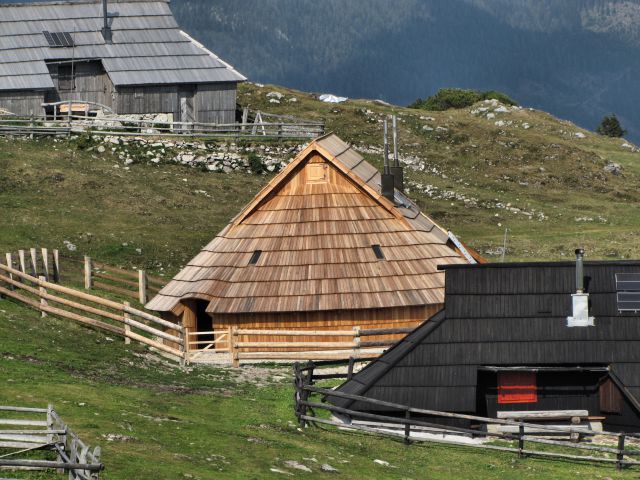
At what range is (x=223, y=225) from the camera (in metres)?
62.8

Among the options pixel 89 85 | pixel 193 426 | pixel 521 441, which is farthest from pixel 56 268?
pixel 89 85

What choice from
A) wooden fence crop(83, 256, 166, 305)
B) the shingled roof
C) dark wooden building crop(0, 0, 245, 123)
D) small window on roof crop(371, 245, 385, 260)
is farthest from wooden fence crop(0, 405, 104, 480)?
dark wooden building crop(0, 0, 245, 123)

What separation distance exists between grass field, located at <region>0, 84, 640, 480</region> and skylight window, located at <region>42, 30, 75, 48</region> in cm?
1009

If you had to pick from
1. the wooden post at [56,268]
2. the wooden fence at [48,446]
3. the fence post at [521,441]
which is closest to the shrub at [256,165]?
the wooden post at [56,268]

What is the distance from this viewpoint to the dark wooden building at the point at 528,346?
1378 inches

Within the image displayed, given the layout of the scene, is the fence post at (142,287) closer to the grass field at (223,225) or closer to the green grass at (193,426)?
the grass field at (223,225)

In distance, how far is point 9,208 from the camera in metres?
60.8

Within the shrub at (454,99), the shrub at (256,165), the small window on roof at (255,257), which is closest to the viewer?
the small window on roof at (255,257)

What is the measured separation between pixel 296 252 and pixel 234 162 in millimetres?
26257

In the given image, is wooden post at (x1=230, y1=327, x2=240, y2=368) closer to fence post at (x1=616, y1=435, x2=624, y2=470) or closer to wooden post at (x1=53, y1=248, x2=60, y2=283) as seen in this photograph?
wooden post at (x1=53, y1=248, x2=60, y2=283)

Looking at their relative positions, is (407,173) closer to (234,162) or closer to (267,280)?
(234,162)

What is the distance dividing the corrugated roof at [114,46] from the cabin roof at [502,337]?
4433 centimetres

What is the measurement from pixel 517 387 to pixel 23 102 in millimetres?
46037

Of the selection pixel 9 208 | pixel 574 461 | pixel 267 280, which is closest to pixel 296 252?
pixel 267 280
